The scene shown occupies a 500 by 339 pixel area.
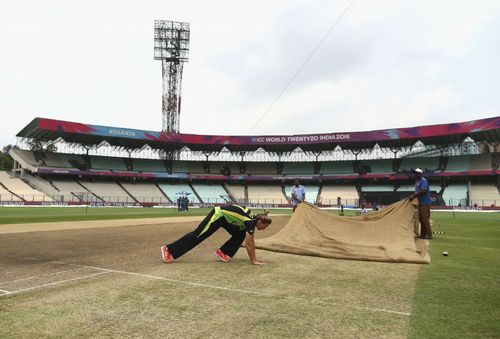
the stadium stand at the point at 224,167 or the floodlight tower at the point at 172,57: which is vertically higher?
the floodlight tower at the point at 172,57

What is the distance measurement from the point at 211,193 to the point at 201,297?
227 feet

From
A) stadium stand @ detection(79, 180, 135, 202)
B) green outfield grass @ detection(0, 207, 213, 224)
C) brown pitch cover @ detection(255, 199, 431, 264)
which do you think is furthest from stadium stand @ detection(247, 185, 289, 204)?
Result: brown pitch cover @ detection(255, 199, 431, 264)

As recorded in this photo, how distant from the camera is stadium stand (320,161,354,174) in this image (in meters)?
73.9

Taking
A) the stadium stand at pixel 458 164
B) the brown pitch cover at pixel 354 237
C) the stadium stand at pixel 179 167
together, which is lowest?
the brown pitch cover at pixel 354 237

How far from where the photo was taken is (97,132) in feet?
207

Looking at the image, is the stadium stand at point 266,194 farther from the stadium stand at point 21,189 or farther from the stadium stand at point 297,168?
the stadium stand at point 21,189

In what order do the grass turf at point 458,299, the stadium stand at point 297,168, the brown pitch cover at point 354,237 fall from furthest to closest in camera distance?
1. the stadium stand at point 297,168
2. the brown pitch cover at point 354,237
3. the grass turf at point 458,299

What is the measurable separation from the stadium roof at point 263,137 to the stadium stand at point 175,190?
27.7ft

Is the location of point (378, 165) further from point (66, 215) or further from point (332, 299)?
point (332, 299)

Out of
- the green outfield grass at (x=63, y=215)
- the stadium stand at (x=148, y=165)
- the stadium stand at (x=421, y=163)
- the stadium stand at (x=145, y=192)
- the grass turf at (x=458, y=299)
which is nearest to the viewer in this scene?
the grass turf at (x=458, y=299)

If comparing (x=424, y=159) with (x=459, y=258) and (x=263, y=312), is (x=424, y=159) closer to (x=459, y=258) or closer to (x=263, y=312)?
(x=459, y=258)

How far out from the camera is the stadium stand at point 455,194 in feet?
183

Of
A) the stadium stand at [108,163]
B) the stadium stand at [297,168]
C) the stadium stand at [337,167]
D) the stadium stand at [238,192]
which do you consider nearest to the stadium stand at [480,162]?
the stadium stand at [337,167]

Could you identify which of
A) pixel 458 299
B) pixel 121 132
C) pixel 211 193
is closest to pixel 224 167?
pixel 211 193
